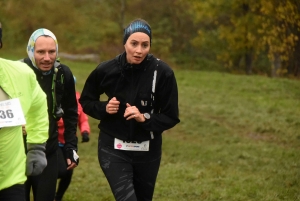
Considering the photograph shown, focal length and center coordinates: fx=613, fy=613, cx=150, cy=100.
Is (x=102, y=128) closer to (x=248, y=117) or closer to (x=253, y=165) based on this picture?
(x=253, y=165)

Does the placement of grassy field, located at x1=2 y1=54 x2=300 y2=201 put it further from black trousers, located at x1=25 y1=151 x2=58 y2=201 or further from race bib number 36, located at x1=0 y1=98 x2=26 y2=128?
race bib number 36, located at x1=0 y1=98 x2=26 y2=128

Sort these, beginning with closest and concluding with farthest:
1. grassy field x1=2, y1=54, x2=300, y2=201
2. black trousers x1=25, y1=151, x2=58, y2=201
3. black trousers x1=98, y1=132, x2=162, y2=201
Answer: black trousers x1=98, y1=132, x2=162, y2=201
black trousers x1=25, y1=151, x2=58, y2=201
grassy field x1=2, y1=54, x2=300, y2=201

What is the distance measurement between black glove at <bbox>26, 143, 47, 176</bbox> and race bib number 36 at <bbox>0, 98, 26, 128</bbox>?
34 centimetres

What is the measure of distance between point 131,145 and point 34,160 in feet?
3.90

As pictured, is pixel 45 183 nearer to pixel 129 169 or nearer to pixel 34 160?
pixel 129 169

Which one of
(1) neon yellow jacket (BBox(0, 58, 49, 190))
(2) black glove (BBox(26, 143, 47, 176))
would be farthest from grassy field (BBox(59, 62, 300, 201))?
(1) neon yellow jacket (BBox(0, 58, 49, 190))

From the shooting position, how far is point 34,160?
4203 mm

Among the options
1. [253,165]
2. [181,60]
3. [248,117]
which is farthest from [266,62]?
[253,165]

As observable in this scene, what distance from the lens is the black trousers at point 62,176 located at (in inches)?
264

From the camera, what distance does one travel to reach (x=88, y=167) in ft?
37.1

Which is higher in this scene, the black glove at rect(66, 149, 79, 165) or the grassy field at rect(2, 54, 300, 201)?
the black glove at rect(66, 149, 79, 165)

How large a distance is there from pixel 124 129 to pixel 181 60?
3513 centimetres

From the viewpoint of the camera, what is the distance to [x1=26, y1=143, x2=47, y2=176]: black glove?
4184 millimetres

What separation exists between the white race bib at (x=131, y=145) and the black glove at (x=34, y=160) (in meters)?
1.07
